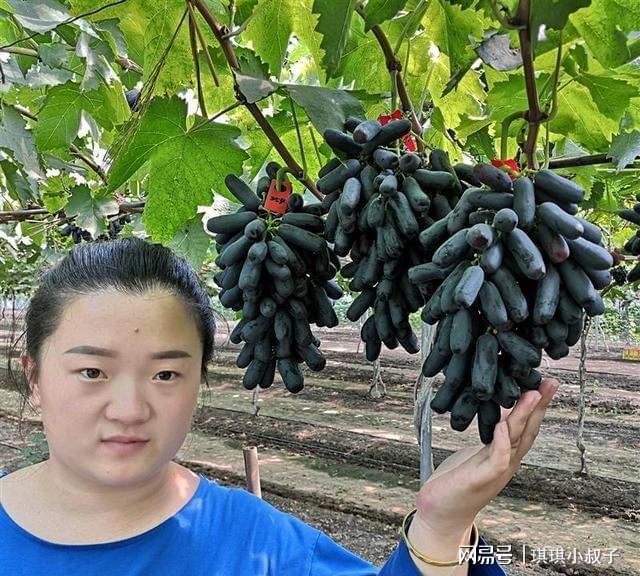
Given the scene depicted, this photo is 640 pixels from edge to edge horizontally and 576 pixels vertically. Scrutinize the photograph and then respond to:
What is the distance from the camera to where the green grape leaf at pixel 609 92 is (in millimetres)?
1238

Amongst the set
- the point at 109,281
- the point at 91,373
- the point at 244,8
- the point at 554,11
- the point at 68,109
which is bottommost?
the point at 91,373

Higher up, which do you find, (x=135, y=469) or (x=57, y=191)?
(x=57, y=191)

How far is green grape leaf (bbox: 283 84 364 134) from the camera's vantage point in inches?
41.4

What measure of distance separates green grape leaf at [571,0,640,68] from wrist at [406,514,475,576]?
0.73 meters

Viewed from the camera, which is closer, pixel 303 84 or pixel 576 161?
pixel 576 161

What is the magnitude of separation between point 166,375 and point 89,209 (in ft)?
4.00

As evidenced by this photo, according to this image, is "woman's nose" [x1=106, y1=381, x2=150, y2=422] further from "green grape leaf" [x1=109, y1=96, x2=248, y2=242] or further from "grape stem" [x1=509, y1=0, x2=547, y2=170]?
"grape stem" [x1=509, y1=0, x2=547, y2=170]

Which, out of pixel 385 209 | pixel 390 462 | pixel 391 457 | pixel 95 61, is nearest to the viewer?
pixel 385 209

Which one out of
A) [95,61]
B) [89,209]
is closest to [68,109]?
[95,61]

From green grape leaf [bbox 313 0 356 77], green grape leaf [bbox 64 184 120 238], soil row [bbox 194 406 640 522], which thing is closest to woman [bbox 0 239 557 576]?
green grape leaf [bbox 313 0 356 77]

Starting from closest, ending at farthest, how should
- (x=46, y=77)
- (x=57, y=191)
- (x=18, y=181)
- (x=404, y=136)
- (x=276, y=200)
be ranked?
(x=404, y=136) → (x=276, y=200) → (x=46, y=77) → (x=18, y=181) → (x=57, y=191)

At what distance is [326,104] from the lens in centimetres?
108

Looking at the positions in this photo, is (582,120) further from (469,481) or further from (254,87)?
(469,481)

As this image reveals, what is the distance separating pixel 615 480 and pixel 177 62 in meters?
7.17
